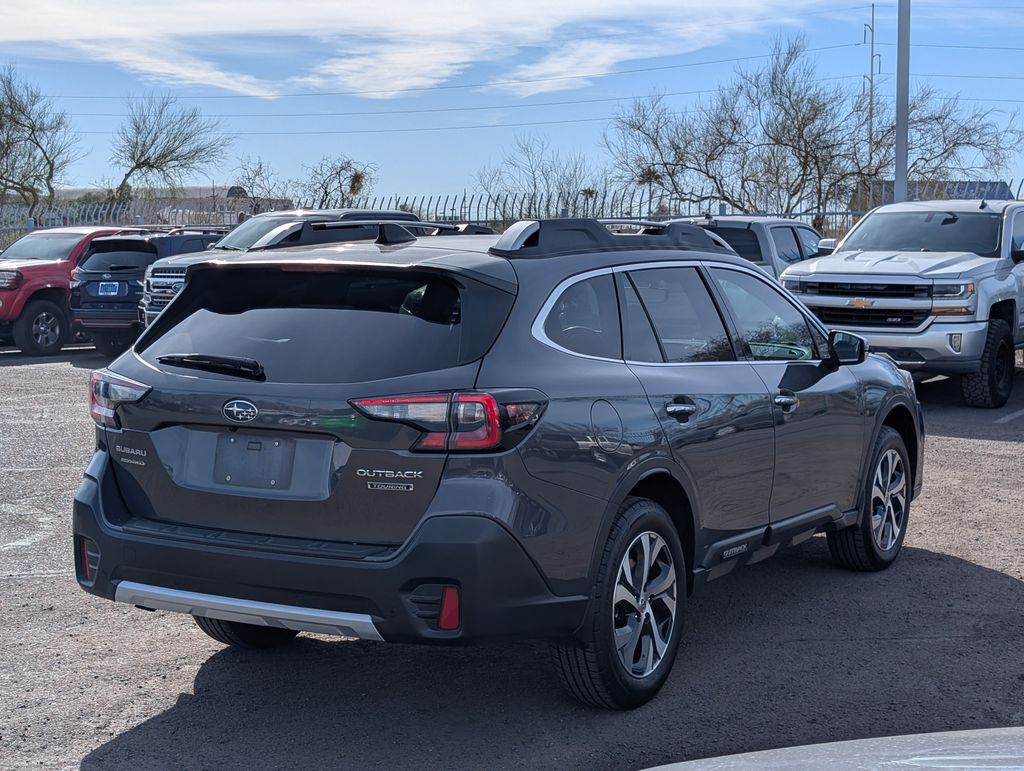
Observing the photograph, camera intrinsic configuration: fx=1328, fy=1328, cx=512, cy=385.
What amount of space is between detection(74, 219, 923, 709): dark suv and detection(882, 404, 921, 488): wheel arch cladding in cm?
207

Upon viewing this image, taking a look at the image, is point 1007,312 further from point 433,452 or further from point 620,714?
point 433,452

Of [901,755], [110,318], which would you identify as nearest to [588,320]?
[901,755]

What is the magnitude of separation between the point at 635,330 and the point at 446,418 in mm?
1188

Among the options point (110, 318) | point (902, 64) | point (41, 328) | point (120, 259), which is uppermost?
point (902, 64)

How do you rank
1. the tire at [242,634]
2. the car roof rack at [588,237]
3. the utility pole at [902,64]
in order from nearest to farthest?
the car roof rack at [588,237] < the tire at [242,634] < the utility pole at [902,64]

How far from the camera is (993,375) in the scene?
13.3m

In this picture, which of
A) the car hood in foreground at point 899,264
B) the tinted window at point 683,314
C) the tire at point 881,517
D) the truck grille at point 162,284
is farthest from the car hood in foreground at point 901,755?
the truck grille at point 162,284

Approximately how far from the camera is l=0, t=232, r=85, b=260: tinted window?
1970 centimetres

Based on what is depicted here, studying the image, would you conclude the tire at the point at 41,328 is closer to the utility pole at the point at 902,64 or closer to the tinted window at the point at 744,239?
the tinted window at the point at 744,239

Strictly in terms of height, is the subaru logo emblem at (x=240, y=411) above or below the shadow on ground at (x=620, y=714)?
above

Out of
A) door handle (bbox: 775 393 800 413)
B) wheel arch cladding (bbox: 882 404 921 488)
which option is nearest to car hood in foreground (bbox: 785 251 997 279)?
wheel arch cladding (bbox: 882 404 921 488)

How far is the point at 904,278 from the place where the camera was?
13.0 m

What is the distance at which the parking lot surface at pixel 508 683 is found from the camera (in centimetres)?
455

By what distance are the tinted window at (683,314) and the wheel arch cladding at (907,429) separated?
1.97 m
